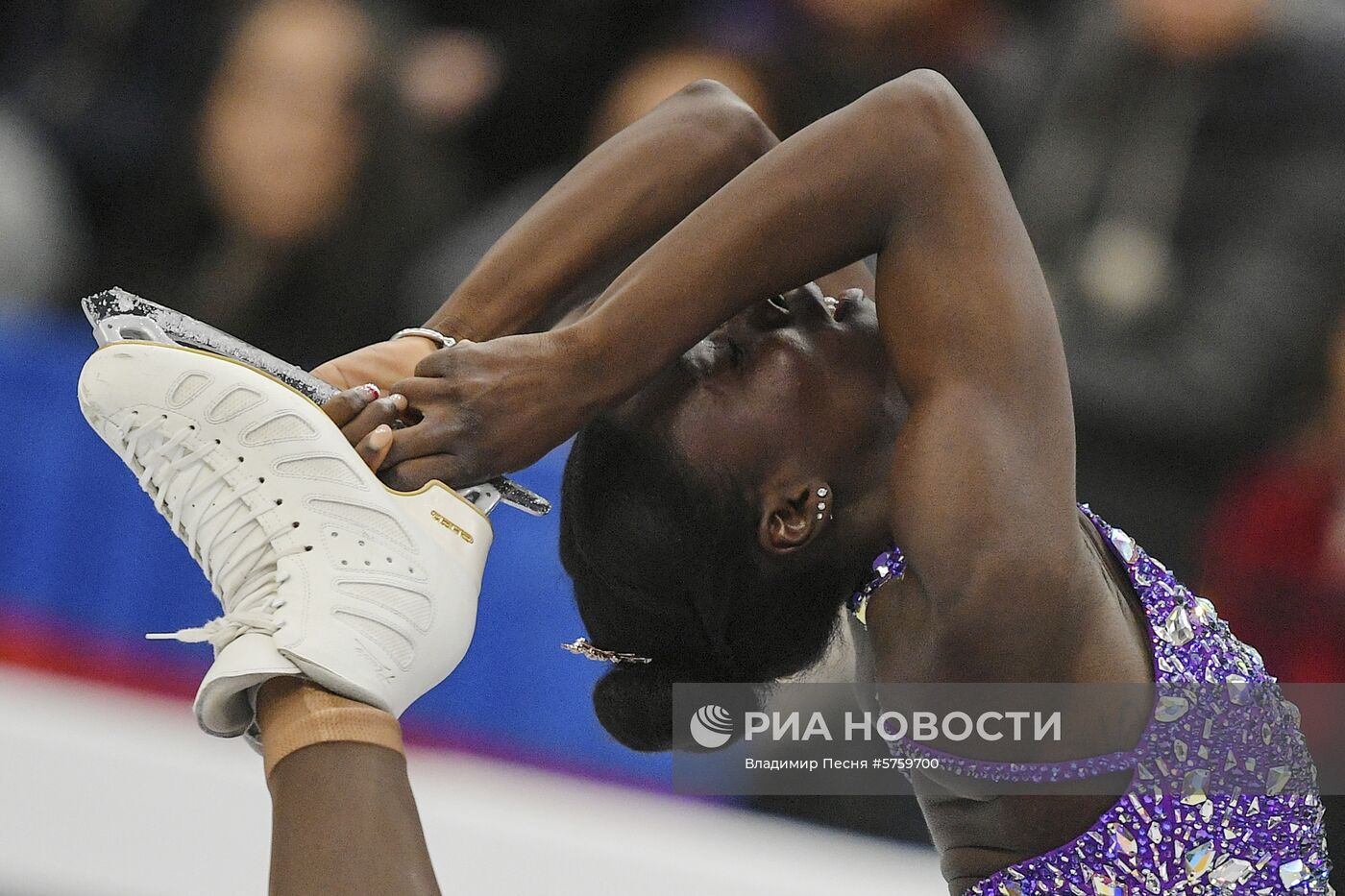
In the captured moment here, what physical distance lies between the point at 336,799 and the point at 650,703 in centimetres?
37

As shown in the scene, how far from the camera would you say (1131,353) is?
239cm

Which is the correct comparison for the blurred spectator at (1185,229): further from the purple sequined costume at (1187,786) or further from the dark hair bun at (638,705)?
the dark hair bun at (638,705)

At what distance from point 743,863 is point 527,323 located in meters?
1.01

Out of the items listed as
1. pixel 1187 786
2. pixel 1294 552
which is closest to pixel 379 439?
pixel 1187 786

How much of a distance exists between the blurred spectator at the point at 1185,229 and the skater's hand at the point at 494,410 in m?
1.32

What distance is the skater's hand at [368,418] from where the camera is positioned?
1.17 meters

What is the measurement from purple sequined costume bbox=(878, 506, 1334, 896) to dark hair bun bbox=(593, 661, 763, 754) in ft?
0.50

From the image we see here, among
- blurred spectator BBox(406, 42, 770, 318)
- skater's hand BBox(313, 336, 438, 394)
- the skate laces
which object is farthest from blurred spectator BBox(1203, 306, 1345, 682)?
the skate laces

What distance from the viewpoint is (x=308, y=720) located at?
1122mm

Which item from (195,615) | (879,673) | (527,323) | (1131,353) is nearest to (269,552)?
(527,323)

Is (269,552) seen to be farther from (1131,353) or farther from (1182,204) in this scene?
(1182,204)

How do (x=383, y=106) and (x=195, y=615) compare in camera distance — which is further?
(x=383, y=106)

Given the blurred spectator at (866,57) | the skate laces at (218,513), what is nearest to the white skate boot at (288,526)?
the skate laces at (218,513)

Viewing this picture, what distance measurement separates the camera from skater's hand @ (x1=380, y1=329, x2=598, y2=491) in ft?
3.85
